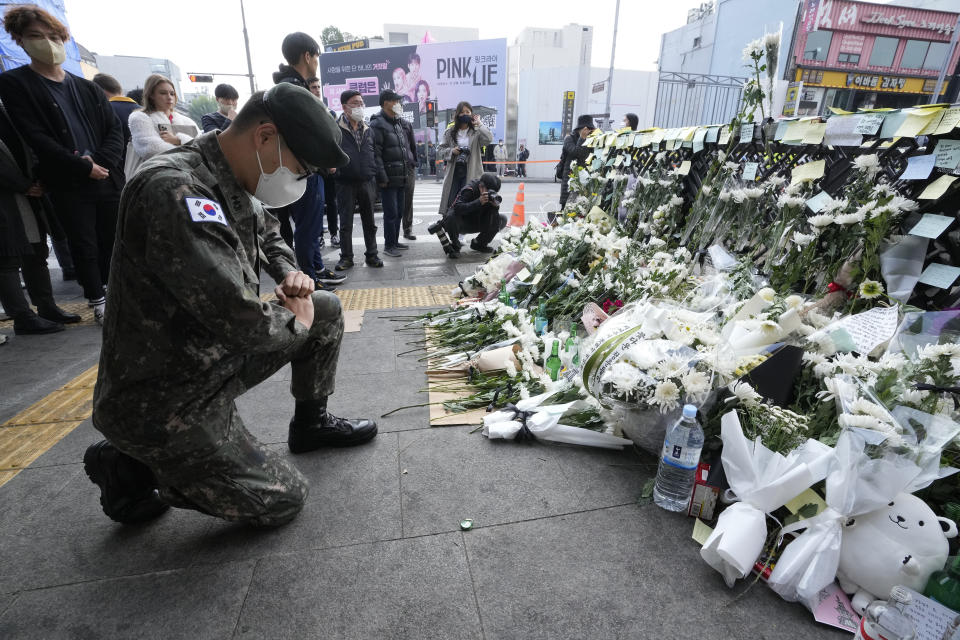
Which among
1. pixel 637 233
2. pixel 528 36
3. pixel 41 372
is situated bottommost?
pixel 41 372

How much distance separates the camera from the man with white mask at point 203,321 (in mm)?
1359

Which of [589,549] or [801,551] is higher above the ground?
[801,551]

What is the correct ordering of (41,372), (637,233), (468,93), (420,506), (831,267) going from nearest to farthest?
1. (420,506)
2. (831,267)
3. (41,372)
4. (637,233)
5. (468,93)

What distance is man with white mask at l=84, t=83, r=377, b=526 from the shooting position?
4.46ft

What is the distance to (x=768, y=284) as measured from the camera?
2.78m

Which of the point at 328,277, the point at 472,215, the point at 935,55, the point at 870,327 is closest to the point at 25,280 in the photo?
the point at 328,277

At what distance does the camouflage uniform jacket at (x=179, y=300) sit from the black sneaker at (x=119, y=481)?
0.30 m

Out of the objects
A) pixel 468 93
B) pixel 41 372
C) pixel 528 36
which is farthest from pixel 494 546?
pixel 528 36

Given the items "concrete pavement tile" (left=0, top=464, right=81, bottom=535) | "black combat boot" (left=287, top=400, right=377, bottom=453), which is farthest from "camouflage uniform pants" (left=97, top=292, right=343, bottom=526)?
"concrete pavement tile" (left=0, top=464, right=81, bottom=535)

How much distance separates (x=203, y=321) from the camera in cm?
142

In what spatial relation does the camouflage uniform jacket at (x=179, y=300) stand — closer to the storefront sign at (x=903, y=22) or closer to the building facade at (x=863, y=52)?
the building facade at (x=863, y=52)

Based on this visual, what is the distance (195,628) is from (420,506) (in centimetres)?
84

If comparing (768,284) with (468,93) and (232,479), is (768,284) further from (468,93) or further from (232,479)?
(468,93)

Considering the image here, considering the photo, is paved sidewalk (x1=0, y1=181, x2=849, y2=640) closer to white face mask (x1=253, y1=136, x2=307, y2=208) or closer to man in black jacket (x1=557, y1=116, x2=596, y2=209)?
white face mask (x1=253, y1=136, x2=307, y2=208)
